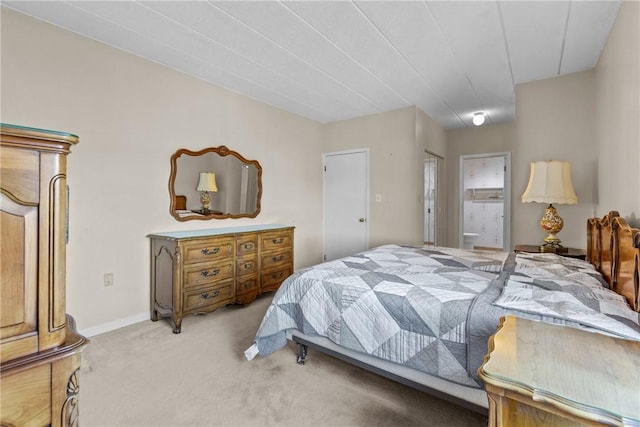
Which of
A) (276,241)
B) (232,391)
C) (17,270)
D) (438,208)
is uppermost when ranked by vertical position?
(438,208)

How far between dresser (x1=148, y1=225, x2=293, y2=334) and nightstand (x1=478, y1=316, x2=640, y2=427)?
96.9 inches

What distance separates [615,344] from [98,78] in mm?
3474

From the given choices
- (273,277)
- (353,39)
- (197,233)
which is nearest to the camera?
(353,39)

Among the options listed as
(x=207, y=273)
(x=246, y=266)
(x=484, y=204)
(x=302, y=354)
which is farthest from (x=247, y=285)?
(x=484, y=204)

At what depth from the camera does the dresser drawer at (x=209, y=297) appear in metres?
2.75

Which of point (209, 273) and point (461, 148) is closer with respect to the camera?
point (209, 273)

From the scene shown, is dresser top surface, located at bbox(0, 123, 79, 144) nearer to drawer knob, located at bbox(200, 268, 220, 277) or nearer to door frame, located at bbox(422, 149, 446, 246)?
drawer knob, located at bbox(200, 268, 220, 277)

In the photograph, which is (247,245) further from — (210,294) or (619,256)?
(619,256)

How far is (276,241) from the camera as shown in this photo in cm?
368

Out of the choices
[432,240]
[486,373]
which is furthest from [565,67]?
[486,373]

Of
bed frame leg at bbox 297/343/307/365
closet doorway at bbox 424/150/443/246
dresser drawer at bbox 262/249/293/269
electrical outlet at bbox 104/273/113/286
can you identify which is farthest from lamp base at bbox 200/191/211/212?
closet doorway at bbox 424/150/443/246

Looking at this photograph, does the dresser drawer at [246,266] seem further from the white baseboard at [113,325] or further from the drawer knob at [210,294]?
the white baseboard at [113,325]

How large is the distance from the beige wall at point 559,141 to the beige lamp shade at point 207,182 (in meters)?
3.32

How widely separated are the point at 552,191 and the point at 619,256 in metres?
1.41
